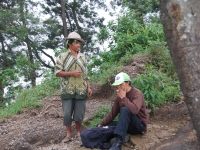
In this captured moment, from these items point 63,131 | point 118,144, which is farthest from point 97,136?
point 63,131

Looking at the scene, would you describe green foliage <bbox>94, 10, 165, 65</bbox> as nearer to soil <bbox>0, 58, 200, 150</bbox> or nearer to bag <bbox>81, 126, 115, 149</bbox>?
soil <bbox>0, 58, 200, 150</bbox>

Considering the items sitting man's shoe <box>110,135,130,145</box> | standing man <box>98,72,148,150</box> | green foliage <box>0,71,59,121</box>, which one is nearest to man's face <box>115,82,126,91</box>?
standing man <box>98,72,148,150</box>

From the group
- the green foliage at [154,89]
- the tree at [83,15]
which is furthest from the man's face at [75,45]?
the tree at [83,15]

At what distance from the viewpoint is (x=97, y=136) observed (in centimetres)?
377

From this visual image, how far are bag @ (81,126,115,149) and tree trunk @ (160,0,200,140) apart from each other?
1985mm

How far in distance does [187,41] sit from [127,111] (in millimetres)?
1883

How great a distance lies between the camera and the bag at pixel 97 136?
12.3ft

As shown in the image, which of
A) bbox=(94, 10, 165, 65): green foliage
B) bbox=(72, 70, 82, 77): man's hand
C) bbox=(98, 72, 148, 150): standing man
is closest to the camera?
bbox=(98, 72, 148, 150): standing man

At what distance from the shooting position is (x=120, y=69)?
273 inches

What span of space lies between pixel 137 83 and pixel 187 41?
3.14m

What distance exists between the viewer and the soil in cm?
384

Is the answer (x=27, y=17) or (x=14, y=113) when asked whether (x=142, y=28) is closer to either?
(x=14, y=113)

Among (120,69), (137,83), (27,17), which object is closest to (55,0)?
(27,17)

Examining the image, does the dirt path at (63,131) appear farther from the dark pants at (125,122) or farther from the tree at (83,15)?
the tree at (83,15)
